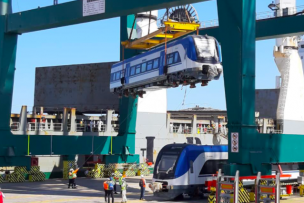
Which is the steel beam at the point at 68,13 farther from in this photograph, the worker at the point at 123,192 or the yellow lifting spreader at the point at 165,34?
the worker at the point at 123,192

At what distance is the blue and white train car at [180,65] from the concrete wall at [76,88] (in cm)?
1489

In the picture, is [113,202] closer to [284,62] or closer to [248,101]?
[248,101]

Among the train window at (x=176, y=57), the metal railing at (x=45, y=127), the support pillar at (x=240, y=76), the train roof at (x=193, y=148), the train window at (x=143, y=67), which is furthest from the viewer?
the metal railing at (x=45, y=127)

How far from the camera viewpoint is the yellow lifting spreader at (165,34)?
995 inches

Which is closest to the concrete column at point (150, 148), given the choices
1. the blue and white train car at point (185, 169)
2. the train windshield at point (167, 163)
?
the blue and white train car at point (185, 169)

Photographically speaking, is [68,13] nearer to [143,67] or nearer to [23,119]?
[143,67]

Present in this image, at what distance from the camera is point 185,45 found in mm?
23641

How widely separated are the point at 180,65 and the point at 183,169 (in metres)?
4.82

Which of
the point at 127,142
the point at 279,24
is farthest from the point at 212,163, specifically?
the point at 127,142

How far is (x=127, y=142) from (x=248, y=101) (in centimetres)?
1546

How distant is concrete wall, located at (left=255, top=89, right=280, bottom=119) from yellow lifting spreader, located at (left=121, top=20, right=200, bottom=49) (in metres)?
32.0

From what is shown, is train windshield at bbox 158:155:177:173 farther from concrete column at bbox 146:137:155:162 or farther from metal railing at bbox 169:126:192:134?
metal railing at bbox 169:126:192:134

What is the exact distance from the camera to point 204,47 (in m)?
23.3

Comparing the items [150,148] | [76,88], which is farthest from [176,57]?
[76,88]
